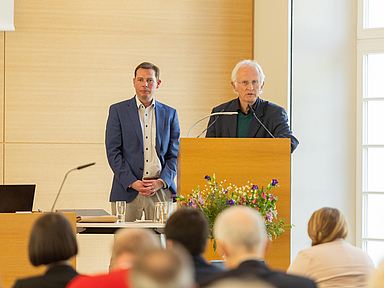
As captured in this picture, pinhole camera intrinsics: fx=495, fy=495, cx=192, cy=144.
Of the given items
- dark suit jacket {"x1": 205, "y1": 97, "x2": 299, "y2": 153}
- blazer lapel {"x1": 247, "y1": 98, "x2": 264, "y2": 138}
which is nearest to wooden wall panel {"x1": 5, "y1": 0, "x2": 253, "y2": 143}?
dark suit jacket {"x1": 205, "y1": 97, "x2": 299, "y2": 153}

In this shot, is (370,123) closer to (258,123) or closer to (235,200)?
(258,123)

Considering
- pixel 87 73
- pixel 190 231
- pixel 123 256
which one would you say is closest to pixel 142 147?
pixel 87 73

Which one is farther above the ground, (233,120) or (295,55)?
(295,55)

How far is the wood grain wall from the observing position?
5598mm

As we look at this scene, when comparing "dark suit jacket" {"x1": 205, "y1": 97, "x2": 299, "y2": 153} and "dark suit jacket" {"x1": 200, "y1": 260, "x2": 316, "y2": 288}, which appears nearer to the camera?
"dark suit jacket" {"x1": 200, "y1": 260, "x2": 316, "y2": 288}

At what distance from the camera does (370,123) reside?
5051mm

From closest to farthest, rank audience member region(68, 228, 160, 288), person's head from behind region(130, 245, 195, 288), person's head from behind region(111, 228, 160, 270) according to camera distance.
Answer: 1. person's head from behind region(130, 245, 195, 288)
2. audience member region(68, 228, 160, 288)
3. person's head from behind region(111, 228, 160, 270)

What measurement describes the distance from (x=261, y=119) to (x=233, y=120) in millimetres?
215

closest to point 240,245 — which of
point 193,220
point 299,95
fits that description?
point 193,220

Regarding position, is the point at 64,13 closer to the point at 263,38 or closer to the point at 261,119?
the point at 263,38

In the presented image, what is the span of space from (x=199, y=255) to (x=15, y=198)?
1.84 metres

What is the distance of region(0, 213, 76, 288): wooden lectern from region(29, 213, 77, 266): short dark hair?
1.23m

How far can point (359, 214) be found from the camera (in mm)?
4996

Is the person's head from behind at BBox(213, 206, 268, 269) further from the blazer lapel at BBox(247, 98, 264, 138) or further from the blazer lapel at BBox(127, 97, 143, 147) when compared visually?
the blazer lapel at BBox(127, 97, 143, 147)
